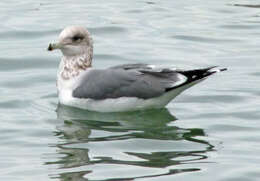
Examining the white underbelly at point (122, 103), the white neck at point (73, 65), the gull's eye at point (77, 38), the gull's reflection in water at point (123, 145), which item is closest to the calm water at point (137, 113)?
the gull's reflection in water at point (123, 145)

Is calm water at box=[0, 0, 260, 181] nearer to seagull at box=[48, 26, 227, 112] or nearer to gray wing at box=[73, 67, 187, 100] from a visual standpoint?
seagull at box=[48, 26, 227, 112]

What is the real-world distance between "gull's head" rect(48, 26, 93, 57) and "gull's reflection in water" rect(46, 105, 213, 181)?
0.81 metres

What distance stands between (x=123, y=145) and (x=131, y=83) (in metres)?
1.45

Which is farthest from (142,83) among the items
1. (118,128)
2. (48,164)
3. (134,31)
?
(134,31)

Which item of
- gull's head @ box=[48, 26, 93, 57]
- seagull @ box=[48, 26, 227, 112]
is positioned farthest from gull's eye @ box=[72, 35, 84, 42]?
seagull @ box=[48, 26, 227, 112]

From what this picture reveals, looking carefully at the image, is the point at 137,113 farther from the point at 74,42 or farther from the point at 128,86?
the point at 74,42

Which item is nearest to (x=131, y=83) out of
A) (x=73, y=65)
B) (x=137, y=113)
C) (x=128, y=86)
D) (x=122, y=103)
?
(x=128, y=86)

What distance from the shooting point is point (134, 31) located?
17.1m

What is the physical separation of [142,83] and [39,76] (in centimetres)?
267

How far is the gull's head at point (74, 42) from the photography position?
1271 centimetres

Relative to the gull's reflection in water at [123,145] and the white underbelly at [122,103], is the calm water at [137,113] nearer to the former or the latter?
the gull's reflection in water at [123,145]

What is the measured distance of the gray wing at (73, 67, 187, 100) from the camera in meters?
12.1

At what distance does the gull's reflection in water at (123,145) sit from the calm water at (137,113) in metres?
0.01

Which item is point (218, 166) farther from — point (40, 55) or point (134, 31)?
point (134, 31)
